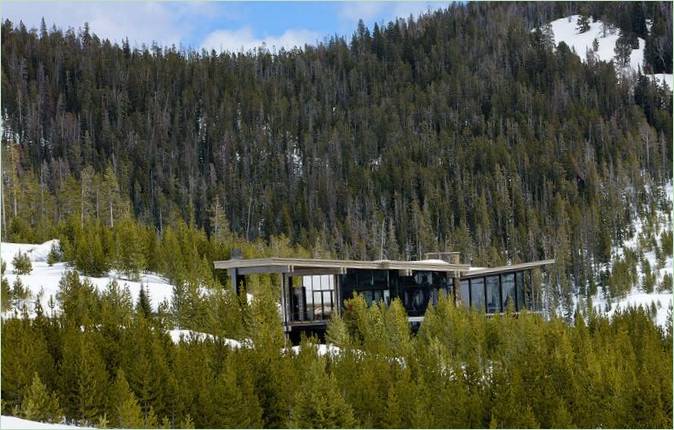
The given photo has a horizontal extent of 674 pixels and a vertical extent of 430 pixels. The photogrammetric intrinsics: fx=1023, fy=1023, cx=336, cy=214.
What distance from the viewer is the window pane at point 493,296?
175 ft

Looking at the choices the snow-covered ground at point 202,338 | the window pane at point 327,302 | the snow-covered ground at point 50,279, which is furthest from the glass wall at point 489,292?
the snow-covered ground at point 202,338

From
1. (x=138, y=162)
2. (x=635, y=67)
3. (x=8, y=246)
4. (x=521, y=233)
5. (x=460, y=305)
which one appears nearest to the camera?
(x=460, y=305)

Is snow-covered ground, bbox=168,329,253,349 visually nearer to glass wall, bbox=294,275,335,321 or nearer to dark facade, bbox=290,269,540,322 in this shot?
dark facade, bbox=290,269,540,322

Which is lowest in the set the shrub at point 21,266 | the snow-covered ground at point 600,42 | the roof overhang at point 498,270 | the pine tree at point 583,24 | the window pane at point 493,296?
the window pane at point 493,296

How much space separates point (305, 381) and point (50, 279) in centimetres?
2580

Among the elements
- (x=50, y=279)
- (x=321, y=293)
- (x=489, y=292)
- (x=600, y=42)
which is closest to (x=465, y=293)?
(x=489, y=292)

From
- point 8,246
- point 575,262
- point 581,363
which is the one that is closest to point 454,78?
point 575,262

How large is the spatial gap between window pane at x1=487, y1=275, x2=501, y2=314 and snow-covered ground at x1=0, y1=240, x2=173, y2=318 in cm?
1650

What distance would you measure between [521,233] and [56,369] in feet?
288

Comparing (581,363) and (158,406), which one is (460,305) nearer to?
(581,363)

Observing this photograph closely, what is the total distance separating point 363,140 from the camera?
156375 millimetres

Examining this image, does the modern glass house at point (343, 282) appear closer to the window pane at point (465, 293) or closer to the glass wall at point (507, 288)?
the window pane at point (465, 293)

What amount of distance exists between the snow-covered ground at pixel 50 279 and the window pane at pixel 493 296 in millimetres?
16503

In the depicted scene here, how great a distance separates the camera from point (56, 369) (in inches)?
1321
